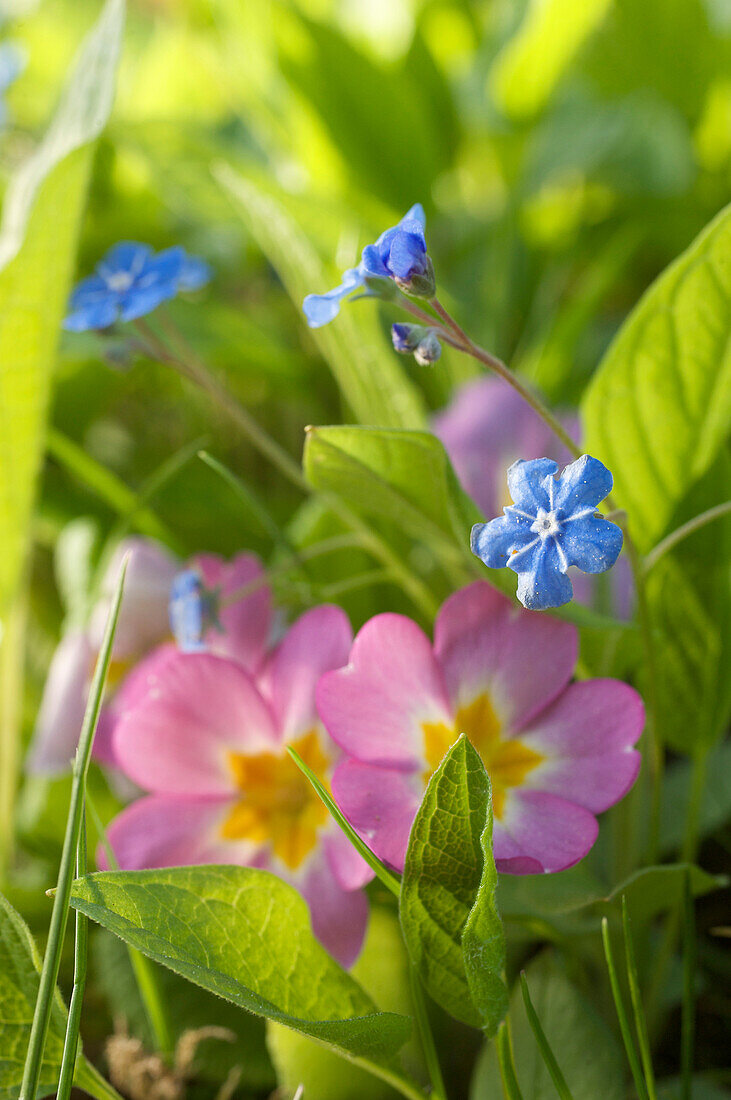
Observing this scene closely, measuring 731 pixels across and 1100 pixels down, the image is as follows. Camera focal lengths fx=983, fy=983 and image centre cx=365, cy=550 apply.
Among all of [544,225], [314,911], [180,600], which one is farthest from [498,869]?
[544,225]

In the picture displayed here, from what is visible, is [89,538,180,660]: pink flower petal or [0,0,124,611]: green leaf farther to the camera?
[89,538,180,660]: pink flower petal

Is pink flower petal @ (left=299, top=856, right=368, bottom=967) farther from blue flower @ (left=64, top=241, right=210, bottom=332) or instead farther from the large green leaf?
blue flower @ (left=64, top=241, right=210, bottom=332)

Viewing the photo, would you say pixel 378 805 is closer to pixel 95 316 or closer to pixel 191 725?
pixel 191 725

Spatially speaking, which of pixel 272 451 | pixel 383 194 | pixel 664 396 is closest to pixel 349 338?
pixel 272 451

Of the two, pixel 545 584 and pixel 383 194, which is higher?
pixel 383 194

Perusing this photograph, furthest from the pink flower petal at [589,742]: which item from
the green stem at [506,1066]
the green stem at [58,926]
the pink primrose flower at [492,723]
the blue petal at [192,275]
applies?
the blue petal at [192,275]

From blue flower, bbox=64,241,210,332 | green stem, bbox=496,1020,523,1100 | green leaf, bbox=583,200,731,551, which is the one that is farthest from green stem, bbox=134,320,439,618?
green stem, bbox=496,1020,523,1100
